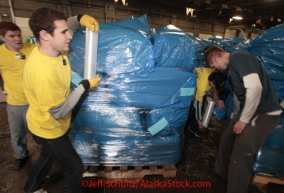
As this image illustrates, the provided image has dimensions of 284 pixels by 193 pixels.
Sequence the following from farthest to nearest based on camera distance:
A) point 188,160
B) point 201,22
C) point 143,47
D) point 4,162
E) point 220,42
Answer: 1. point 201,22
2. point 220,42
3. point 188,160
4. point 4,162
5. point 143,47

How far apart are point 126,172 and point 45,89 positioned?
1.52 m

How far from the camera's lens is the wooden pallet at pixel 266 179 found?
2004 millimetres

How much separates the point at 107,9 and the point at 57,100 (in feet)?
22.3

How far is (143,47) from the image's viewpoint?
1.71m

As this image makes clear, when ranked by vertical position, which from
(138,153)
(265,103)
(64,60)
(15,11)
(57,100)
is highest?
(15,11)

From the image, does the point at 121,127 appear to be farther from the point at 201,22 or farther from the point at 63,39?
the point at 201,22

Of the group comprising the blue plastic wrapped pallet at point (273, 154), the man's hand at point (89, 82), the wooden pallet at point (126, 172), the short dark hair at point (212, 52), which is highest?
the short dark hair at point (212, 52)

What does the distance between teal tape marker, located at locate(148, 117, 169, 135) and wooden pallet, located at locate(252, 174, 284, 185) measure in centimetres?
143

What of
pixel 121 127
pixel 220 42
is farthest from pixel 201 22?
pixel 121 127

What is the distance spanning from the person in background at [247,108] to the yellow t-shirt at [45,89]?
1.55 metres

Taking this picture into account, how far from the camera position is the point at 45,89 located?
1068 millimetres

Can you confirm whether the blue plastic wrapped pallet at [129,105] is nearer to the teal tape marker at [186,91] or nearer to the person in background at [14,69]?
the teal tape marker at [186,91]

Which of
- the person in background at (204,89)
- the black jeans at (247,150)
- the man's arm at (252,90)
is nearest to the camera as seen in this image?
the man's arm at (252,90)

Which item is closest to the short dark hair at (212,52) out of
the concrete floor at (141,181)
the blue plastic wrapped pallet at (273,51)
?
the blue plastic wrapped pallet at (273,51)
